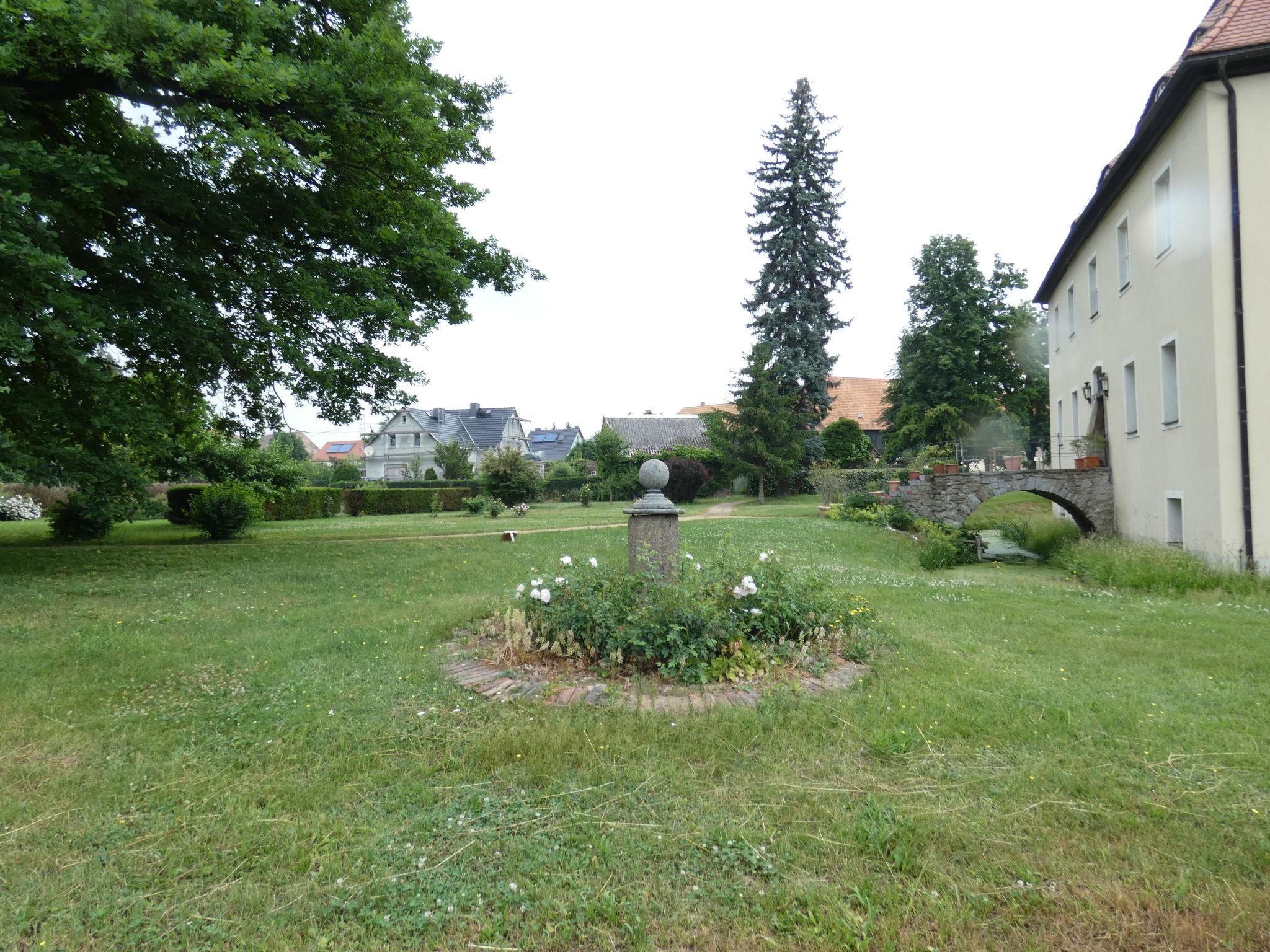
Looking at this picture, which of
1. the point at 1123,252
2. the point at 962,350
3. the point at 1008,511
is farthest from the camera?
the point at 962,350

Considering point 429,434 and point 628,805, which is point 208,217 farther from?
point 429,434

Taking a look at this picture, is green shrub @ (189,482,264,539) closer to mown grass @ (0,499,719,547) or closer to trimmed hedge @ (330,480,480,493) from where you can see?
mown grass @ (0,499,719,547)

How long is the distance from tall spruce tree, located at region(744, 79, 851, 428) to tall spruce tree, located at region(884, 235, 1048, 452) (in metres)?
4.20

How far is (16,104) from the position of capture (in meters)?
8.99

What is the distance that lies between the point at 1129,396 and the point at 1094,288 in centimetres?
375

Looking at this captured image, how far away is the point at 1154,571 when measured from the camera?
9945mm

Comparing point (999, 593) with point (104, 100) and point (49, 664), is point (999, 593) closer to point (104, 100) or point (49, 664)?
point (49, 664)

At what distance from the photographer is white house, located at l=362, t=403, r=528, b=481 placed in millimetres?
61656

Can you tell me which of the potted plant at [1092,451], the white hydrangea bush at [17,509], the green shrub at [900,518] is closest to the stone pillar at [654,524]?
the green shrub at [900,518]

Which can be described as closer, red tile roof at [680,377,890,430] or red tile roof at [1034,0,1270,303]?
red tile roof at [1034,0,1270,303]

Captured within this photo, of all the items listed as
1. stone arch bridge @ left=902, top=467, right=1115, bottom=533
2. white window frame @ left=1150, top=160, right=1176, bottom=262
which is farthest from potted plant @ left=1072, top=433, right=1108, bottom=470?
white window frame @ left=1150, top=160, right=1176, bottom=262

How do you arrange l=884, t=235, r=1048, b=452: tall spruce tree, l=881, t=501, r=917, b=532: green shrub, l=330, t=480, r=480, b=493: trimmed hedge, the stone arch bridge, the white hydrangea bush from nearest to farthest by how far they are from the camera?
the stone arch bridge, l=881, t=501, r=917, b=532: green shrub, the white hydrangea bush, l=884, t=235, r=1048, b=452: tall spruce tree, l=330, t=480, r=480, b=493: trimmed hedge

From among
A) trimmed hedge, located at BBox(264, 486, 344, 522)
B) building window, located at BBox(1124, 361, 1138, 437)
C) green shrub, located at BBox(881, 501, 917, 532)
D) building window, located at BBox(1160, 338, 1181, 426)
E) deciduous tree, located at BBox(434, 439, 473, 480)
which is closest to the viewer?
building window, located at BBox(1160, 338, 1181, 426)

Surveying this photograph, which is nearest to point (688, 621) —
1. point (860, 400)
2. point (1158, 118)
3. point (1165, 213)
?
point (1165, 213)
